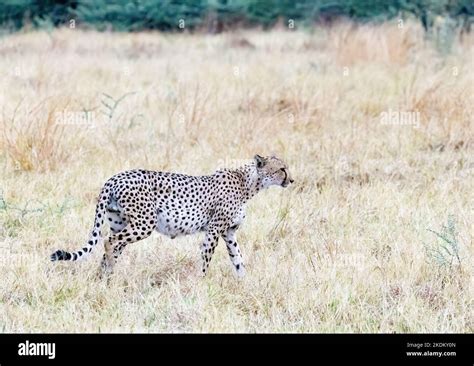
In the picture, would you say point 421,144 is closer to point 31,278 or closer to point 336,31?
point 31,278

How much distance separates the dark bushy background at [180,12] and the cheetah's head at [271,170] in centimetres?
1163

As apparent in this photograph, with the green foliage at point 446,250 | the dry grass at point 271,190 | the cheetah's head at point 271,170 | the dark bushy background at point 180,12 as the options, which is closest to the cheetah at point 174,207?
the cheetah's head at point 271,170

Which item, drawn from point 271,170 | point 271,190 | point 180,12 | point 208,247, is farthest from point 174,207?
point 180,12

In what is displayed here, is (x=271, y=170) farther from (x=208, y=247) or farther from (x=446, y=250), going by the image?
(x=446, y=250)

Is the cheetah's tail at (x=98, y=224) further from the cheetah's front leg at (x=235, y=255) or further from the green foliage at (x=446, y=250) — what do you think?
the green foliage at (x=446, y=250)

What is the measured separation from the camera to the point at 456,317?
442cm

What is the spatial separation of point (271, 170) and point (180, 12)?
13.4 meters

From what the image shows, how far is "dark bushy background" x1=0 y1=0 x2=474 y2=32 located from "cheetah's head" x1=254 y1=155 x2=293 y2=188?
11.6m

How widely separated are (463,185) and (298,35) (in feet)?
32.7

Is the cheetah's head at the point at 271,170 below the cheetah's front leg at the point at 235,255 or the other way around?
the other way around

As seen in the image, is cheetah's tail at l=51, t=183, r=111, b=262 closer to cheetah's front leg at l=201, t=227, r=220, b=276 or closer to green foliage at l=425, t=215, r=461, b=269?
cheetah's front leg at l=201, t=227, r=220, b=276

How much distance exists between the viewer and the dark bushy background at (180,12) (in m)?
17.4

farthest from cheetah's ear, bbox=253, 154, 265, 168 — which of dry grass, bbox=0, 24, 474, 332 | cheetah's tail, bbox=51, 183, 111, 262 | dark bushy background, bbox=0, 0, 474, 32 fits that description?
dark bushy background, bbox=0, 0, 474, 32

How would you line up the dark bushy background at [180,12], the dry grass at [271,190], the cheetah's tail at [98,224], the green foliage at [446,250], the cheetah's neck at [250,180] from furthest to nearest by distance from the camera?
the dark bushy background at [180,12] < the cheetah's neck at [250,180] < the green foliage at [446,250] < the cheetah's tail at [98,224] < the dry grass at [271,190]
